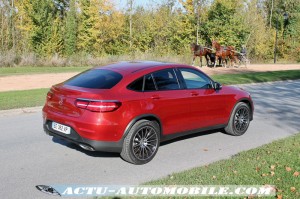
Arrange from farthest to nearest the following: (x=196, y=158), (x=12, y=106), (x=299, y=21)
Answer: (x=299, y=21), (x=12, y=106), (x=196, y=158)

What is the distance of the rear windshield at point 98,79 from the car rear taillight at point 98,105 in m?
0.38

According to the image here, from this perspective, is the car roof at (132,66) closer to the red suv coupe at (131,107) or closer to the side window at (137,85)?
the red suv coupe at (131,107)

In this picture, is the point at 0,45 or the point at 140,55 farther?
the point at 140,55

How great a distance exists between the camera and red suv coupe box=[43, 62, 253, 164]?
228 inches

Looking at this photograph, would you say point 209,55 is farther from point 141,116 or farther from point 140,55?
point 141,116

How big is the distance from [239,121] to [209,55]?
23.2 m

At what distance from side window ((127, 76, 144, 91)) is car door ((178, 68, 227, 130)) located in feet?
3.54

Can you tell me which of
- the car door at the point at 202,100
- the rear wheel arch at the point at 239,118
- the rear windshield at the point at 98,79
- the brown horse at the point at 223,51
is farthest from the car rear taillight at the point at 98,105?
the brown horse at the point at 223,51

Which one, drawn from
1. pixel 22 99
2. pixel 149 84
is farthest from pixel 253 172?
pixel 22 99

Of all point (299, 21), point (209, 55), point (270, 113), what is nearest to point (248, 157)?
point (270, 113)

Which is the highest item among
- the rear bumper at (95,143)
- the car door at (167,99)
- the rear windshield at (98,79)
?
the rear windshield at (98,79)

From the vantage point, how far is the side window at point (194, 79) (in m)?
7.25

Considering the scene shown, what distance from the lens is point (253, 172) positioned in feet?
18.0

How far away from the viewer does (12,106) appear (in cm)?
1105
